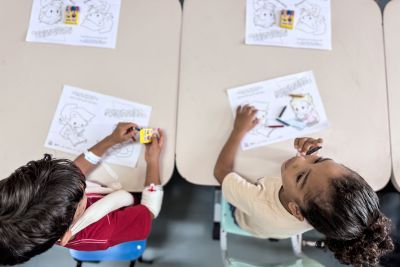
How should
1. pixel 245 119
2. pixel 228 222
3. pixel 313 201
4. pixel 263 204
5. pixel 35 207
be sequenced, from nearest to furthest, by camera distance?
pixel 35 207, pixel 313 201, pixel 263 204, pixel 245 119, pixel 228 222

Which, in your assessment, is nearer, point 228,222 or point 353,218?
point 353,218

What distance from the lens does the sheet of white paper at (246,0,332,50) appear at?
3.65ft

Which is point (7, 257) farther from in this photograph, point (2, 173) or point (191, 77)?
point (191, 77)

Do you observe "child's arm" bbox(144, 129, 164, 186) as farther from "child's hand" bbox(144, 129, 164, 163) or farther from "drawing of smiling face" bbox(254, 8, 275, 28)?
"drawing of smiling face" bbox(254, 8, 275, 28)

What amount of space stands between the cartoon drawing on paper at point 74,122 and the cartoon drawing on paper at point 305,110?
0.66m

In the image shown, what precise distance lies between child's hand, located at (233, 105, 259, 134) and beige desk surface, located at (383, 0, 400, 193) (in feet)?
1.47

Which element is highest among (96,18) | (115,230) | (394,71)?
(96,18)

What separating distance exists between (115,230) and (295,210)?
521 mm

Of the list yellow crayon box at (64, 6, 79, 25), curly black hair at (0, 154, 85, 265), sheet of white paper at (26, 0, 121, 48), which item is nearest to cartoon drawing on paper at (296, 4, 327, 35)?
sheet of white paper at (26, 0, 121, 48)

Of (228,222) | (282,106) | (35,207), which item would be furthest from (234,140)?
(35,207)

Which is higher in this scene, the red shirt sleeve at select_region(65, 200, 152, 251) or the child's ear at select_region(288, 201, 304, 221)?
the child's ear at select_region(288, 201, 304, 221)

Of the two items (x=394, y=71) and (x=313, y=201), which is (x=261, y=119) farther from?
(x=394, y=71)

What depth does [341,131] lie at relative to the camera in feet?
3.48

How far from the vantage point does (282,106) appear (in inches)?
42.2
